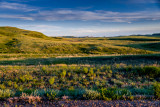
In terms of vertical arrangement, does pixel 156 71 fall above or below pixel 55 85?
above

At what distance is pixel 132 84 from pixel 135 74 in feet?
6.59

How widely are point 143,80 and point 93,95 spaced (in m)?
4.78

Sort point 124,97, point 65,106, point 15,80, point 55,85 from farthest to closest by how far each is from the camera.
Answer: point 15,80 → point 55,85 → point 124,97 → point 65,106

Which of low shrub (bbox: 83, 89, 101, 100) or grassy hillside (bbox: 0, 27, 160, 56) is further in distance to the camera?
grassy hillside (bbox: 0, 27, 160, 56)

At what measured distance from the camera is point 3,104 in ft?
15.5

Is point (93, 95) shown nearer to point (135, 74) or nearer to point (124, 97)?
point (124, 97)

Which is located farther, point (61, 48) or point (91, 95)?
point (61, 48)

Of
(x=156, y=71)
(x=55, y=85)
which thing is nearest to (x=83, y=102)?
(x=55, y=85)

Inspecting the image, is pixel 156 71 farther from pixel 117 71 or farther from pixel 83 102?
pixel 83 102

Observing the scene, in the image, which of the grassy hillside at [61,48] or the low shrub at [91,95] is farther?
the grassy hillside at [61,48]

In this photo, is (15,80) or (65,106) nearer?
(65,106)

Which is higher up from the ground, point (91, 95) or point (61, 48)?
point (61, 48)

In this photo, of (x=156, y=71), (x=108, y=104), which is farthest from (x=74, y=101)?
(x=156, y=71)

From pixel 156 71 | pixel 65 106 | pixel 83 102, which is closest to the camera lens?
pixel 65 106
